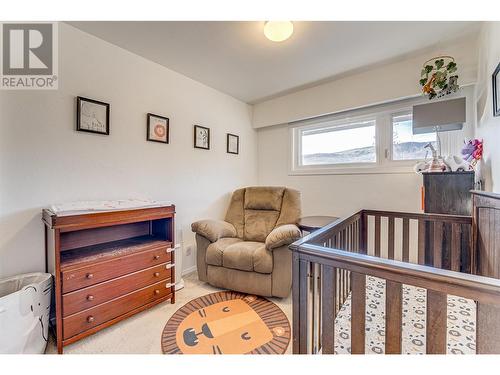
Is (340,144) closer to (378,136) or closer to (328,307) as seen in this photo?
(378,136)

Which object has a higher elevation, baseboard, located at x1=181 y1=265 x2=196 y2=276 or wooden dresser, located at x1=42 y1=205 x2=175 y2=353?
wooden dresser, located at x1=42 y1=205 x2=175 y2=353

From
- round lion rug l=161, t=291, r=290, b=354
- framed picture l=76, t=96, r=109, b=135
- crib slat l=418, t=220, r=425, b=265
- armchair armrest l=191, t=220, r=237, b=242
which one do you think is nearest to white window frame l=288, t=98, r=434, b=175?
crib slat l=418, t=220, r=425, b=265

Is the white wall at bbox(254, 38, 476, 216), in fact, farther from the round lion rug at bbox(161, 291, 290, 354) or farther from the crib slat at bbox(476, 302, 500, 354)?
the crib slat at bbox(476, 302, 500, 354)

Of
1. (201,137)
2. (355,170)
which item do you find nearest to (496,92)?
(355,170)

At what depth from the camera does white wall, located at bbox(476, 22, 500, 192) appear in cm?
143

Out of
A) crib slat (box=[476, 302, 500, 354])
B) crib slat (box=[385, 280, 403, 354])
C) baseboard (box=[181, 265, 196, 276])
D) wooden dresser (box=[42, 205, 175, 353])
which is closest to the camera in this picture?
crib slat (box=[476, 302, 500, 354])

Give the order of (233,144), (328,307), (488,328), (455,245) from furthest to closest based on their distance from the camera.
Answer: (233,144)
(455,245)
(328,307)
(488,328)

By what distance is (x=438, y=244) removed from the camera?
1.84 m

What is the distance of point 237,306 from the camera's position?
192cm

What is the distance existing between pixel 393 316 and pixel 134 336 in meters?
1.65

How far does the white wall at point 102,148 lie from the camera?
150 cm

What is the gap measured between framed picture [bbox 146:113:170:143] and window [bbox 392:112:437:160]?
2.60 m

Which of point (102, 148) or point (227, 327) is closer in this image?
point (227, 327)
